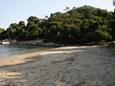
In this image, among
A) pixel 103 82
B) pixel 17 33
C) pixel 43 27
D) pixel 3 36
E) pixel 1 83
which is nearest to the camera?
pixel 103 82

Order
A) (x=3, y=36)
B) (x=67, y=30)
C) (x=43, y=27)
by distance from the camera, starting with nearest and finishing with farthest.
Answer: (x=67, y=30) → (x=43, y=27) → (x=3, y=36)

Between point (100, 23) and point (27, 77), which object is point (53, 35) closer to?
point (100, 23)

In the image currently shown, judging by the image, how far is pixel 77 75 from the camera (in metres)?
17.8

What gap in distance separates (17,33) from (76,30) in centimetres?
5208

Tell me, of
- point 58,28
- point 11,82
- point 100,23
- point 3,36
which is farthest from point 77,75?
point 3,36

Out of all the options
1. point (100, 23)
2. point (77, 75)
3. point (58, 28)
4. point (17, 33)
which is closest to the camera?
point (77, 75)

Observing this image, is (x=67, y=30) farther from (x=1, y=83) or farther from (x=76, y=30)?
(x=1, y=83)

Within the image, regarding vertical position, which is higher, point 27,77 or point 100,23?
point 100,23

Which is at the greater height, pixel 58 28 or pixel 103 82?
pixel 58 28

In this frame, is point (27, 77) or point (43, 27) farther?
point (43, 27)

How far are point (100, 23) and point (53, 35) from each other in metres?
17.3

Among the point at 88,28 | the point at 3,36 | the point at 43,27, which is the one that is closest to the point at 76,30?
the point at 88,28

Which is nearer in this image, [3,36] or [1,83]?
[1,83]

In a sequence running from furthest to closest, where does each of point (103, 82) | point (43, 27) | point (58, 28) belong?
point (43, 27)
point (58, 28)
point (103, 82)
